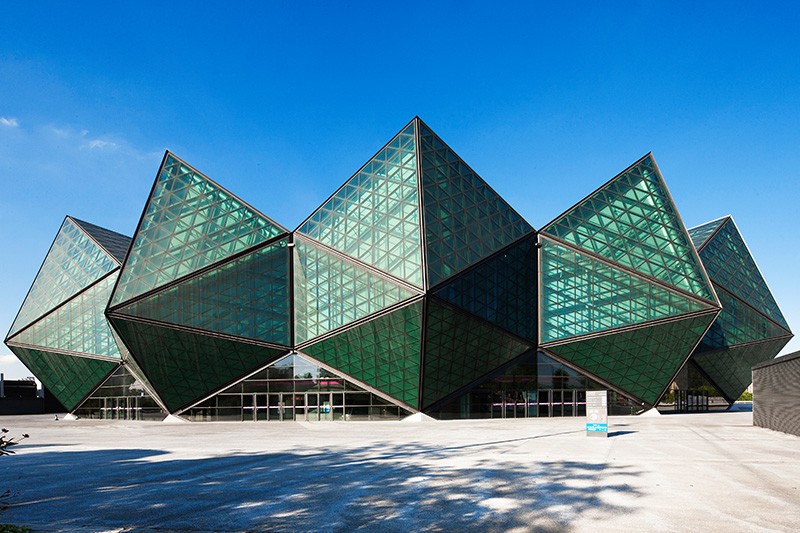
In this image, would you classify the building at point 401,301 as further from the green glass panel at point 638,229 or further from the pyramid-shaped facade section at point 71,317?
the pyramid-shaped facade section at point 71,317

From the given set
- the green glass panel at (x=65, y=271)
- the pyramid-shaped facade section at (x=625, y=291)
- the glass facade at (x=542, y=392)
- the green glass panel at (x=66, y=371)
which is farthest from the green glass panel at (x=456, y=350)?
the green glass panel at (x=65, y=271)

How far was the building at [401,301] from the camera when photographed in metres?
34.7

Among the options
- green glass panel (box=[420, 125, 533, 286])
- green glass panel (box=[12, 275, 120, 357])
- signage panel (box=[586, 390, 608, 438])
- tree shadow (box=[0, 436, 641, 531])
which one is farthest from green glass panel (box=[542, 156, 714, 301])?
green glass panel (box=[12, 275, 120, 357])

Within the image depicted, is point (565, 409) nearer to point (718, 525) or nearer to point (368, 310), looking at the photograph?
point (368, 310)

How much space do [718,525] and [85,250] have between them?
4947cm

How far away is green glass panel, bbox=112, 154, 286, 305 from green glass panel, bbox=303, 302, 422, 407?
9.63 metres

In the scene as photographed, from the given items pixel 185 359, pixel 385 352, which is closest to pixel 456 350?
pixel 385 352

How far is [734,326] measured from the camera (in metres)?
45.0

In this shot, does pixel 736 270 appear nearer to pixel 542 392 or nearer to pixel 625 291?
pixel 625 291

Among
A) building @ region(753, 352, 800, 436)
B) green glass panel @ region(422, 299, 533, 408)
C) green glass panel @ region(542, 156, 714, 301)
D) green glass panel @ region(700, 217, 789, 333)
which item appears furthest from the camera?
green glass panel @ region(700, 217, 789, 333)

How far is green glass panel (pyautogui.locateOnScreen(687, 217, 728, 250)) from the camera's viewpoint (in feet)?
157

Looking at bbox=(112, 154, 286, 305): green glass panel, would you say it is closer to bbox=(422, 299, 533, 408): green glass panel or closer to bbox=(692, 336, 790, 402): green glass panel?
bbox=(422, 299, 533, 408): green glass panel

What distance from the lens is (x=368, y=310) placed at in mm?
34500

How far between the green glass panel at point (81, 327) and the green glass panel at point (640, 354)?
3441 cm
